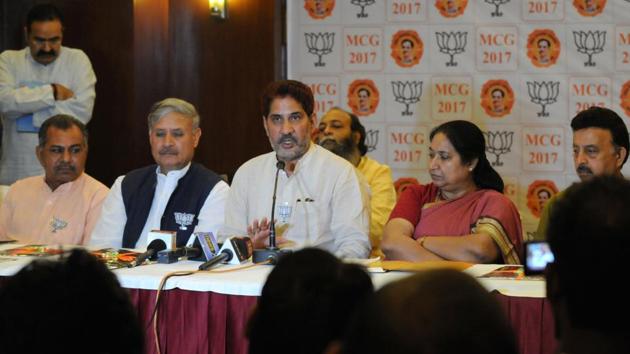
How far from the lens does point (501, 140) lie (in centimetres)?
609

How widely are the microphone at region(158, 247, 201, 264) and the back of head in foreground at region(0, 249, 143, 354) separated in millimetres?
2202

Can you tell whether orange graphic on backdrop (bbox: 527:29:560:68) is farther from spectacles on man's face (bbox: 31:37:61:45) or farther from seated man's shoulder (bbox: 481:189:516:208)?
spectacles on man's face (bbox: 31:37:61:45)

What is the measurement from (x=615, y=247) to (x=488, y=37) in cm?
489

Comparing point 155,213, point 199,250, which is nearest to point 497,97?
point 155,213

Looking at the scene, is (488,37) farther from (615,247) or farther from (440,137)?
(615,247)

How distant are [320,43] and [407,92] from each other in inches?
26.5

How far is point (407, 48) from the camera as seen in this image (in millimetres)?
6188

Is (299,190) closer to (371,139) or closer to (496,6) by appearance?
(371,139)

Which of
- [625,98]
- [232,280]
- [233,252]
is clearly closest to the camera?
[232,280]

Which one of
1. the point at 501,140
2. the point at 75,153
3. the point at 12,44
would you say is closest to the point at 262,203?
the point at 75,153

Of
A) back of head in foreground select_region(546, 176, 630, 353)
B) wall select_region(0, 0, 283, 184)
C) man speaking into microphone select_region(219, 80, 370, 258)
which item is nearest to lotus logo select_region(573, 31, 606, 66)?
wall select_region(0, 0, 283, 184)

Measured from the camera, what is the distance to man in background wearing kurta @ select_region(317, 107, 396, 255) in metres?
5.36

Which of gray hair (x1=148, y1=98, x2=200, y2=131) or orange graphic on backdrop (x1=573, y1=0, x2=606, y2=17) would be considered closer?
gray hair (x1=148, y1=98, x2=200, y2=131)

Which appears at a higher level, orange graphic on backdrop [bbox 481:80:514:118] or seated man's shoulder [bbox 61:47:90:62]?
seated man's shoulder [bbox 61:47:90:62]
